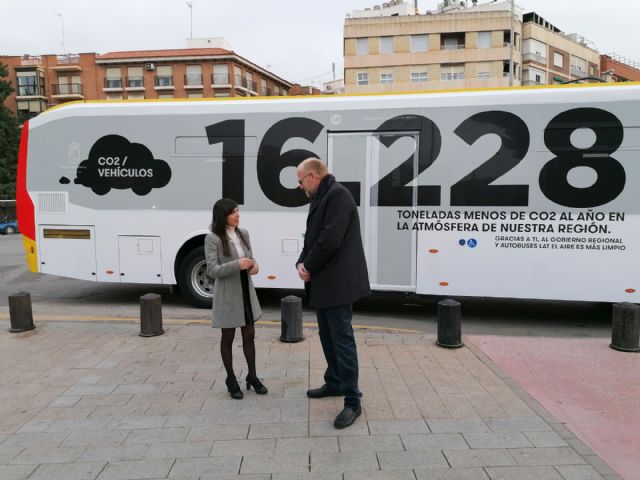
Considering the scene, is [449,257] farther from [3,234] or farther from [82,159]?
[3,234]

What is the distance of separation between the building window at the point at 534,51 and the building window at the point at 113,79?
155 ft

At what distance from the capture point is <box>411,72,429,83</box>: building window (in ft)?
165

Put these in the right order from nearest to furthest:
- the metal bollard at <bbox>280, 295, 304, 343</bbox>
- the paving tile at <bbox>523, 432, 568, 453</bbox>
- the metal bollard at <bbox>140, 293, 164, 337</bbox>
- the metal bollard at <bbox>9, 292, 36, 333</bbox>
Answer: the paving tile at <bbox>523, 432, 568, 453</bbox>, the metal bollard at <bbox>280, 295, 304, 343</bbox>, the metal bollard at <bbox>140, 293, 164, 337</bbox>, the metal bollard at <bbox>9, 292, 36, 333</bbox>

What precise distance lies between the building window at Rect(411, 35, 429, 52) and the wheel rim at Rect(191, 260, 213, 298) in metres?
48.3

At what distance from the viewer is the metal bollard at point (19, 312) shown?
645 cm

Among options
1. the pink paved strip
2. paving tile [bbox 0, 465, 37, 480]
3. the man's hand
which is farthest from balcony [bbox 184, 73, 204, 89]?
paving tile [bbox 0, 465, 37, 480]

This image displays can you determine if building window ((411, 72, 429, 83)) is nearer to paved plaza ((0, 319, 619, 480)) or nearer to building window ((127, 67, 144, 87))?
building window ((127, 67, 144, 87))

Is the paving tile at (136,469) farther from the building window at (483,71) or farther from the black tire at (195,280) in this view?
the building window at (483,71)

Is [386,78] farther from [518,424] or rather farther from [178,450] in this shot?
[178,450]

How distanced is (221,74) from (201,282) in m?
55.1

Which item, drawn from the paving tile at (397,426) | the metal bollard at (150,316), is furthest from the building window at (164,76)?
the paving tile at (397,426)

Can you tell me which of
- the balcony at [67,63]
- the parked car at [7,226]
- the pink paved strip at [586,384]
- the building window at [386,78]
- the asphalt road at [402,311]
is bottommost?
the parked car at [7,226]

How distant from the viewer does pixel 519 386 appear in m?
4.54

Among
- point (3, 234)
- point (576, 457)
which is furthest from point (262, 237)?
point (3, 234)
